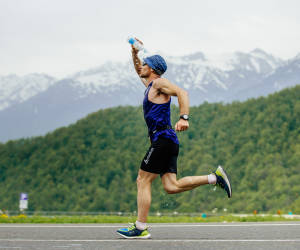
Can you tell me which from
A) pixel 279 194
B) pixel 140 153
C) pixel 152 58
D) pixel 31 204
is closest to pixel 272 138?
pixel 279 194

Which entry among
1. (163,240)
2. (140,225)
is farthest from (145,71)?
(163,240)

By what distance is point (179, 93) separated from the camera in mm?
6461

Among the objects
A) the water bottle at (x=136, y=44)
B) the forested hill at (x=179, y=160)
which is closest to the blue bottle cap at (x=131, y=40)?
the water bottle at (x=136, y=44)

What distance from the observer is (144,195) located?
21.6 ft

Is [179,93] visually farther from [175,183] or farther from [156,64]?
[175,183]

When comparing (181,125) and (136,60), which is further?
(136,60)

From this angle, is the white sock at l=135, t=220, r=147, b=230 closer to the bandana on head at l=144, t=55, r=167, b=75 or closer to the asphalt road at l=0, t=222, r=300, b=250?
the asphalt road at l=0, t=222, r=300, b=250

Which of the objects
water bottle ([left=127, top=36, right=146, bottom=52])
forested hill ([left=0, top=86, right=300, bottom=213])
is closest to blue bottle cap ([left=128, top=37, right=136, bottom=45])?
water bottle ([left=127, top=36, right=146, bottom=52])

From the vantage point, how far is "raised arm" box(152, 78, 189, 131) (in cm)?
625

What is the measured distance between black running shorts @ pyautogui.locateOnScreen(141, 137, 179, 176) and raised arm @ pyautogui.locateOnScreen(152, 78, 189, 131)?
1.20 ft

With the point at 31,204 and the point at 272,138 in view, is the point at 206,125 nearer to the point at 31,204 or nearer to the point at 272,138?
the point at 272,138

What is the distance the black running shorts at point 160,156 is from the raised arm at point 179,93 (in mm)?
366

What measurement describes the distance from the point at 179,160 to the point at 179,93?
3239 inches

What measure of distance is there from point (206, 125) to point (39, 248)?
92477 mm
